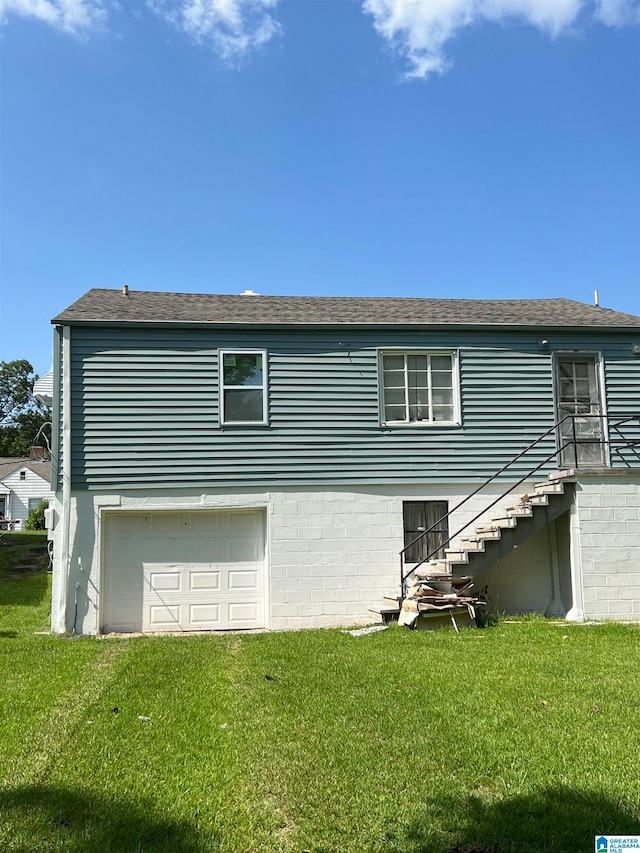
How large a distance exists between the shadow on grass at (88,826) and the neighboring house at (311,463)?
713 centimetres

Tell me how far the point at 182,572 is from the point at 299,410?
10.6 ft

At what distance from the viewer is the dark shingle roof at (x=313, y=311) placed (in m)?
12.1

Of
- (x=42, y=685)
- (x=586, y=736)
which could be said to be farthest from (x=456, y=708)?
(x=42, y=685)

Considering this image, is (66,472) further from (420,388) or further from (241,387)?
(420,388)

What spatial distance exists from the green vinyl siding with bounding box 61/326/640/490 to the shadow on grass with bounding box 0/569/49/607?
4929 millimetres

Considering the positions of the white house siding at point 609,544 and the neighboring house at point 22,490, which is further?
the neighboring house at point 22,490

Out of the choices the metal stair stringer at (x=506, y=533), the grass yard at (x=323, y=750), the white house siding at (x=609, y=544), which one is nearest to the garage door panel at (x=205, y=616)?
the grass yard at (x=323, y=750)

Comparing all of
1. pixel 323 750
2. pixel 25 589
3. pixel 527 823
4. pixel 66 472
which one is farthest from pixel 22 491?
pixel 527 823

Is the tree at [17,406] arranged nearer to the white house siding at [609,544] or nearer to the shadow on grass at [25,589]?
the shadow on grass at [25,589]

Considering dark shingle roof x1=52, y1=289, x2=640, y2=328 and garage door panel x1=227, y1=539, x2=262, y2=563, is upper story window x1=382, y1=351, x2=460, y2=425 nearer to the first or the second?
dark shingle roof x1=52, y1=289, x2=640, y2=328

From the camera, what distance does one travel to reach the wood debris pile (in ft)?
34.9

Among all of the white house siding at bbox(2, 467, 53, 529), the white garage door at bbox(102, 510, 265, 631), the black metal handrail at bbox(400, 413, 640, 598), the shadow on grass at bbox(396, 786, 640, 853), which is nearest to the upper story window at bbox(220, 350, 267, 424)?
the white garage door at bbox(102, 510, 265, 631)

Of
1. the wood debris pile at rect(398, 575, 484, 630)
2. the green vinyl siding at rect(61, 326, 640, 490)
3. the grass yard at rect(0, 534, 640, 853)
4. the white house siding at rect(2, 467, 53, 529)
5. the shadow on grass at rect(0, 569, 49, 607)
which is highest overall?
the green vinyl siding at rect(61, 326, 640, 490)

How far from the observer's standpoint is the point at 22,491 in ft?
129
